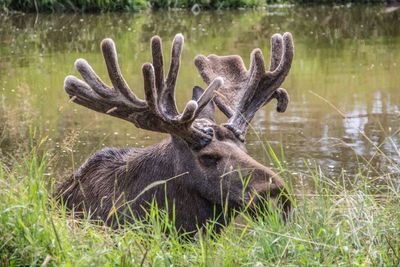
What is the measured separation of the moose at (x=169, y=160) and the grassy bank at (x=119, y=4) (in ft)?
64.6

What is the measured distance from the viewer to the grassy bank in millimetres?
25625

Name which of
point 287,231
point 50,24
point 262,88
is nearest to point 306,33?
point 50,24

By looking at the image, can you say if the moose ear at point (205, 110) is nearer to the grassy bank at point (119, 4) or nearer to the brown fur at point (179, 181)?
the brown fur at point (179, 181)

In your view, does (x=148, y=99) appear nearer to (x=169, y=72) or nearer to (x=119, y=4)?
(x=169, y=72)

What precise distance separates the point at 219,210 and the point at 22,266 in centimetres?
169

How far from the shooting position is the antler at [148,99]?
5895 mm

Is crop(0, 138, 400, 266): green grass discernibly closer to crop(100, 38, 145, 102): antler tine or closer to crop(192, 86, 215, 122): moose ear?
crop(100, 38, 145, 102): antler tine

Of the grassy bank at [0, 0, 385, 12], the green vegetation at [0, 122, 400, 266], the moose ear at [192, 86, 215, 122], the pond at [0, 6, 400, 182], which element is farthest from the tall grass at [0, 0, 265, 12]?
the green vegetation at [0, 122, 400, 266]

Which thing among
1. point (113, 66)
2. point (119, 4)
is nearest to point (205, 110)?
point (113, 66)

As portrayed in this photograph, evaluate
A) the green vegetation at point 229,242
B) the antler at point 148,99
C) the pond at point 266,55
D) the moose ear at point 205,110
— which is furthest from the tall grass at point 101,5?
the green vegetation at point 229,242

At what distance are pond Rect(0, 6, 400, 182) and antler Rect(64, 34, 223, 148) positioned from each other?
270mm

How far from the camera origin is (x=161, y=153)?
6188mm

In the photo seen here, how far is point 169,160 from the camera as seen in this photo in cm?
615

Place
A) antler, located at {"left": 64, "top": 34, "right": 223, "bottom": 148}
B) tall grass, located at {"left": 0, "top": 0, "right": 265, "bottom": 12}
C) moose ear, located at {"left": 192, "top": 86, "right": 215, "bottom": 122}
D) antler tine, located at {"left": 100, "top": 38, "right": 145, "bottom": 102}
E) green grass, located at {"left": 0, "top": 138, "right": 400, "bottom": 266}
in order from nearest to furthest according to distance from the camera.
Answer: green grass, located at {"left": 0, "top": 138, "right": 400, "bottom": 266}, antler tine, located at {"left": 100, "top": 38, "right": 145, "bottom": 102}, antler, located at {"left": 64, "top": 34, "right": 223, "bottom": 148}, moose ear, located at {"left": 192, "top": 86, "right": 215, "bottom": 122}, tall grass, located at {"left": 0, "top": 0, "right": 265, "bottom": 12}
